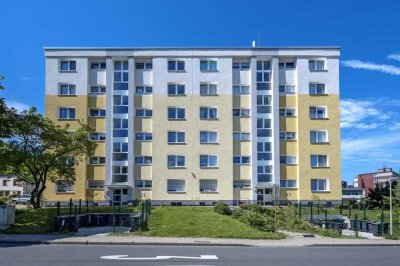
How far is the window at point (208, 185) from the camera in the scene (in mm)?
49656

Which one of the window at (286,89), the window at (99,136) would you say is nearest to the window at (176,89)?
the window at (99,136)

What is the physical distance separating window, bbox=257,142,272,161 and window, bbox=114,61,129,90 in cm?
1577

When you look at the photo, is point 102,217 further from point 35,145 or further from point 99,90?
point 99,90

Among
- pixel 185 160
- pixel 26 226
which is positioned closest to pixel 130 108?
pixel 185 160

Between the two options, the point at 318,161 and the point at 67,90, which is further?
the point at 67,90

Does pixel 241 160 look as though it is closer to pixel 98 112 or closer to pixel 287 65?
pixel 287 65

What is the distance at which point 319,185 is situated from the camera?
5012 cm

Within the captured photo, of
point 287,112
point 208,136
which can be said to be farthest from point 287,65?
point 208,136

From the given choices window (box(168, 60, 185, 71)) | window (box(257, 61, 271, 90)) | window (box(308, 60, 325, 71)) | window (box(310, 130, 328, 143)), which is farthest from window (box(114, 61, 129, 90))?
window (box(310, 130, 328, 143))

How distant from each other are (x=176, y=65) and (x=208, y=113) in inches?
246

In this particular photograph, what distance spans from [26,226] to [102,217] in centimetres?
546

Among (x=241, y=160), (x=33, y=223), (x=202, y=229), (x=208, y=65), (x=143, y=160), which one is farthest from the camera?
(x=208, y=65)

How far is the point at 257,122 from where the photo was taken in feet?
167

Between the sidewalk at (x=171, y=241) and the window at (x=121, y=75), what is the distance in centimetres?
3203
